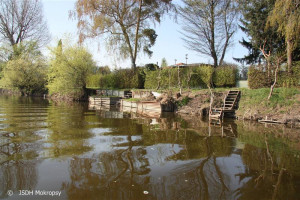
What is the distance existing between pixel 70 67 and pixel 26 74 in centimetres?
1346

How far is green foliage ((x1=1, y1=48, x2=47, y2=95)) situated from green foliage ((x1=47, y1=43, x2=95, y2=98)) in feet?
30.9

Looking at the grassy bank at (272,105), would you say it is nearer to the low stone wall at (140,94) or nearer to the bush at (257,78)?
the bush at (257,78)

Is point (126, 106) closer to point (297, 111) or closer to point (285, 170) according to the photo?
point (297, 111)

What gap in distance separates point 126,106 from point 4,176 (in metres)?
15.9

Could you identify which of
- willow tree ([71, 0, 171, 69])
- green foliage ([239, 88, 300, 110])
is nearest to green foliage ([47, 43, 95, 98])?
willow tree ([71, 0, 171, 69])

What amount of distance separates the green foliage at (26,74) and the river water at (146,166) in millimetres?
29741

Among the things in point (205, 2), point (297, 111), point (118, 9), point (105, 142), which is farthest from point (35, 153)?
point (205, 2)

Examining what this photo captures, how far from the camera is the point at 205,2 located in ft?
82.0

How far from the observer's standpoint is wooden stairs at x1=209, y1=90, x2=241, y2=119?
13055 mm

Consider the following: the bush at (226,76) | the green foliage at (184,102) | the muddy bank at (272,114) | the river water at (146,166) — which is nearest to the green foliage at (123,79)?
the bush at (226,76)

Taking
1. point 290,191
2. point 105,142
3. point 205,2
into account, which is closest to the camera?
point 290,191

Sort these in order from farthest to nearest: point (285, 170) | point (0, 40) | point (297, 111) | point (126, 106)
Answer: point (0, 40) < point (126, 106) < point (297, 111) < point (285, 170)

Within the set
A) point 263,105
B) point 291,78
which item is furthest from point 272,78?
point 263,105

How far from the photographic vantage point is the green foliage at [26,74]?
111 feet
